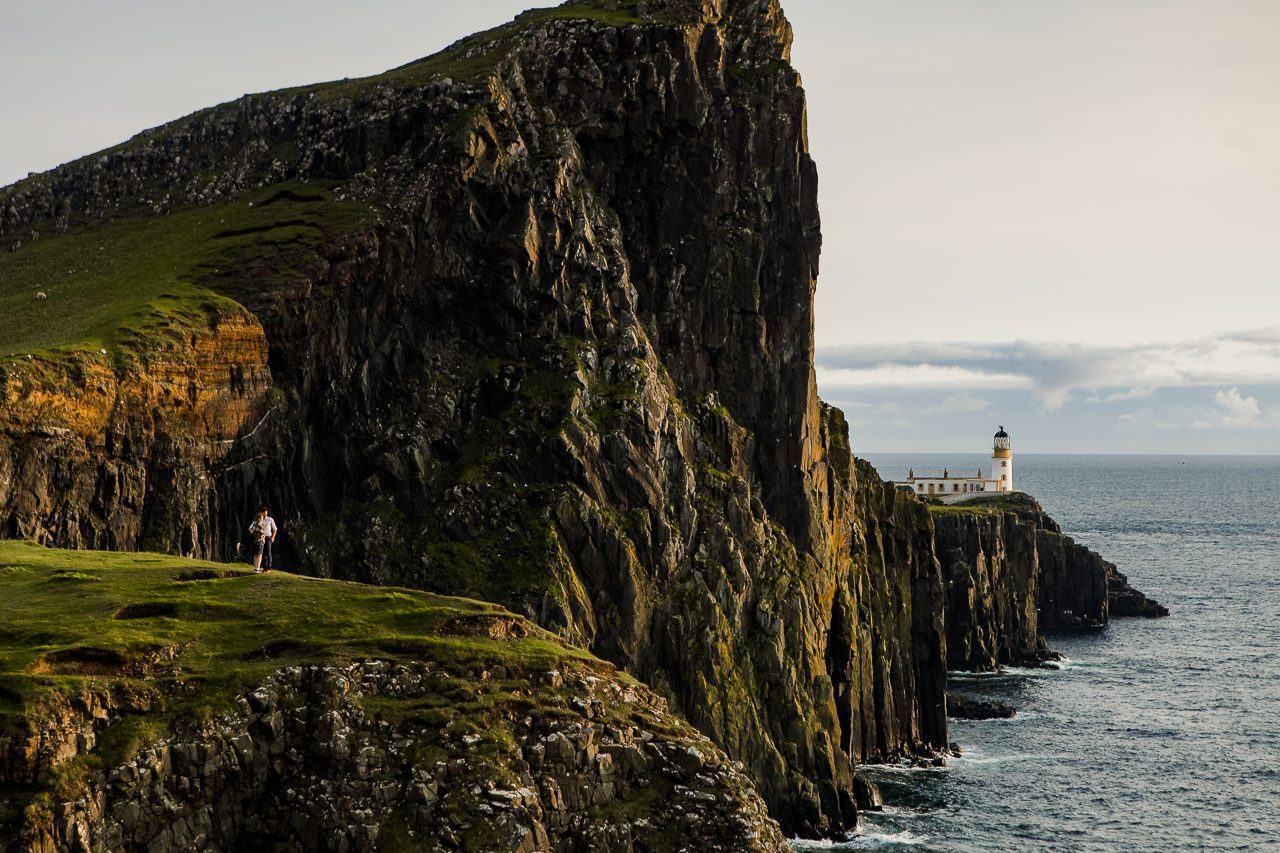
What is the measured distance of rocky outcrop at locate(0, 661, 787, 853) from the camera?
46.0m

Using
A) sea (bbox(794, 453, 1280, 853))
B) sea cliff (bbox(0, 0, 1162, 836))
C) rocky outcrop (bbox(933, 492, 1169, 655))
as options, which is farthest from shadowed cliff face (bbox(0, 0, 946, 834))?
rocky outcrop (bbox(933, 492, 1169, 655))

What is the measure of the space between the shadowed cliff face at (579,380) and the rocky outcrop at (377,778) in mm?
33899

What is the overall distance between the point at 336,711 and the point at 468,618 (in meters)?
8.76

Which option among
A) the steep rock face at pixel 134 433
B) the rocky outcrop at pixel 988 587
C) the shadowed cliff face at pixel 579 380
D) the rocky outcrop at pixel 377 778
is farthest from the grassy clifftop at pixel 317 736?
the rocky outcrop at pixel 988 587

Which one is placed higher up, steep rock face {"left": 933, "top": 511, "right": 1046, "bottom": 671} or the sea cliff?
the sea cliff

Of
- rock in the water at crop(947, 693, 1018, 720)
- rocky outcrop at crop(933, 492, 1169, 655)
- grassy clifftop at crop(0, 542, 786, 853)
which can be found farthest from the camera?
rocky outcrop at crop(933, 492, 1169, 655)

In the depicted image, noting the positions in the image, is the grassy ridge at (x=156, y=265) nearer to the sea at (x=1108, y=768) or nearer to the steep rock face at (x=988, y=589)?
the sea at (x=1108, y=768)

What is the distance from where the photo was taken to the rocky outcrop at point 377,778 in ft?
151

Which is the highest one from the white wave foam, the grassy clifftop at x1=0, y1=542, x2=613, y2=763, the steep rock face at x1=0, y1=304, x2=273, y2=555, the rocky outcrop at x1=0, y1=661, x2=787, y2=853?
the steep rock face at x1=0, y1=304, x2=273, y2=555

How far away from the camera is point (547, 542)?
304 feet

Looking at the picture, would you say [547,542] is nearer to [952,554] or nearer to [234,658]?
[234,658]

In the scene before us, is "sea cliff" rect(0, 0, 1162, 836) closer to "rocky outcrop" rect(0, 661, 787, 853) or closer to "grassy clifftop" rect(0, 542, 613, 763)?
"grassy clifftop" rect(0, 542, 613, 763)

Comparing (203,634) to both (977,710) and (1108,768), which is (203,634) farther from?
(977,710)

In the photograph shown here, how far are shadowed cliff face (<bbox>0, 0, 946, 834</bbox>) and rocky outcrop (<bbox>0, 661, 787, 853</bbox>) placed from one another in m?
33.9
